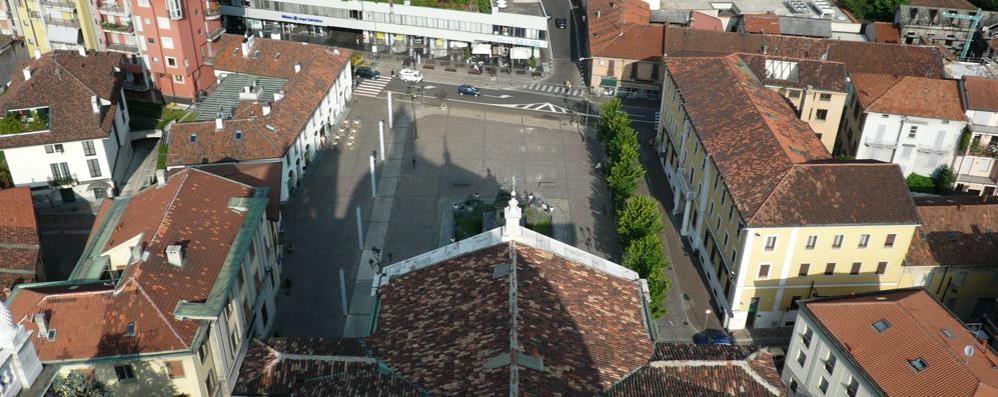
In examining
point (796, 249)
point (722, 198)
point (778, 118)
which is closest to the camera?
point (796, 249)

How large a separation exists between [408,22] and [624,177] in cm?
5432

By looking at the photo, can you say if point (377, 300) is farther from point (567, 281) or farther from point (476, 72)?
→ point (476, 72)

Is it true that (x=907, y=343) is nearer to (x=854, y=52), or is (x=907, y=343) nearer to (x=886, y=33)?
(x=854, y=52)

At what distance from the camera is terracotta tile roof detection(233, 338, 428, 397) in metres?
41.3

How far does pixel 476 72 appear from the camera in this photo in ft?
387

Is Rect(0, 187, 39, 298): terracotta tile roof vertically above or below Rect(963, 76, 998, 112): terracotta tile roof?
below

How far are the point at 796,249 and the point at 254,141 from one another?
52089mm

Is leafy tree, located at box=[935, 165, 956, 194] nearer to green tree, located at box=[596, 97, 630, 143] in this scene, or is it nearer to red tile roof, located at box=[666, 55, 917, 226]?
red tile roof, located at box=[666, 55, 917, 226]

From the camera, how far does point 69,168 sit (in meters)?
79.1

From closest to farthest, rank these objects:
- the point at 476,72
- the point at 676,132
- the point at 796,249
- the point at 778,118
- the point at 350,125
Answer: the point at 796,249 < the point at 778,118 < the point at 676,132 < the point at 350,125 < the point at 476,72

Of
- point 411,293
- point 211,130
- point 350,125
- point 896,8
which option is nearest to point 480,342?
point 411,293

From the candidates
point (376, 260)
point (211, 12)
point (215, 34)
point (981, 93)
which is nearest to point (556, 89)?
point (215, 34)

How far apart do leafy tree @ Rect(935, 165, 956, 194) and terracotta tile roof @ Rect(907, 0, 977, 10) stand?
50528mm

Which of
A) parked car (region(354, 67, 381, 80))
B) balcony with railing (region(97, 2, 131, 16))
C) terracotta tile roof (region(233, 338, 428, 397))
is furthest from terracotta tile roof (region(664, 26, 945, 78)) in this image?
terracotta tile roof (region(233, 338, 428, 397))
